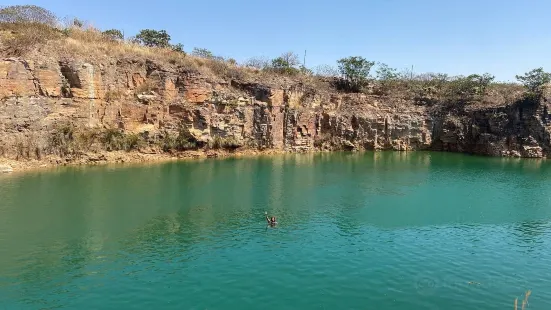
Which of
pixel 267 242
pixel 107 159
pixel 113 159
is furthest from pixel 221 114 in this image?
pixel 267 242

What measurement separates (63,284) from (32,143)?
25347 millimetres

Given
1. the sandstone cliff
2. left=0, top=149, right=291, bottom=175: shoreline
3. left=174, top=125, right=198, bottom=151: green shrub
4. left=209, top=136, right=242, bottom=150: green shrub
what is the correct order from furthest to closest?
1. left=209, top=136, right=242, bottom=150: green shrub
2. left=174, top=125, right=198, bottom=151: green shrub
3. the sandstone cliff
4. left=0, top=149, right=291, bottom=175: shoreline

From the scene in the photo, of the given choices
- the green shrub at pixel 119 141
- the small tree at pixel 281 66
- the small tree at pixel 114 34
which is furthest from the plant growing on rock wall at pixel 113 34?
the small tree at pixel 281 66

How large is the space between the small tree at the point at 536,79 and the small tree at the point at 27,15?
183 ft

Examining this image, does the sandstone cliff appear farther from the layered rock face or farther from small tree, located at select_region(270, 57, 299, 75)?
small tree, located at select_region(270, 57, 299, 75)

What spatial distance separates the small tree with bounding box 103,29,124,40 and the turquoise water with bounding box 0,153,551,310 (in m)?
A: 18.5

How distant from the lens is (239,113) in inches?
1918

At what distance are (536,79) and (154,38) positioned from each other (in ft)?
159

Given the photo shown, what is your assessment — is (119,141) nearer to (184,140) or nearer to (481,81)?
(184,140)

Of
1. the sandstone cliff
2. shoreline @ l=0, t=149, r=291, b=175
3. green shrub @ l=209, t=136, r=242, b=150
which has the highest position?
the sandstone cliff

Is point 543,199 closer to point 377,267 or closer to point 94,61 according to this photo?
point 377,267

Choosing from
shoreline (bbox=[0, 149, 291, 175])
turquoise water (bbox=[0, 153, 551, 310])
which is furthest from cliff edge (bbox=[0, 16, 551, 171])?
turquoise water (bbox=[0, 153, 551, 310])

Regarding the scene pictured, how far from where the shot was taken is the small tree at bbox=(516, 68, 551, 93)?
53000 mm

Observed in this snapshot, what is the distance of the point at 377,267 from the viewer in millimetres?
16672
